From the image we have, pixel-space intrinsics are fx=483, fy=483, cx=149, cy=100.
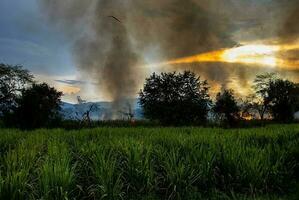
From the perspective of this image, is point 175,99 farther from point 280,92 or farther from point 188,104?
point 280,92

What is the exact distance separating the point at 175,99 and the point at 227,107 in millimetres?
6485

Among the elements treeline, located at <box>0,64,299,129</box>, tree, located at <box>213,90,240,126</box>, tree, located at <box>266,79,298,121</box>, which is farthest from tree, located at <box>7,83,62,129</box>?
tree, located at <box>266,79,298,121</box>

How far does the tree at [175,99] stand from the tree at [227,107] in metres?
1.84

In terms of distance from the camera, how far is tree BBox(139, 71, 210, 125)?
2160 inches

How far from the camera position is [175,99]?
5684cm

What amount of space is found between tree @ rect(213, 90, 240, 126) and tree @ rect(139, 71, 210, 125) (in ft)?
6.04

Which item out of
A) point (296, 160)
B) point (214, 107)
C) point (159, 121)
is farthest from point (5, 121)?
point (296, 160)

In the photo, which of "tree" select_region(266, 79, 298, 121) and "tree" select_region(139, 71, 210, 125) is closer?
"tree" select_region(139, 71, 210, 125)

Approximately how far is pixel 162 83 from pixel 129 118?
235 inches

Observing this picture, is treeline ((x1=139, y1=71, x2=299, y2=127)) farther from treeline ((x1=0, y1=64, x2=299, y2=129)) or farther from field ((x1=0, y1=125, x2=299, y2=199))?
field ((x1=0, y1=125, x2=299, y2=199))

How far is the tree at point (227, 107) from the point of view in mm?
57438

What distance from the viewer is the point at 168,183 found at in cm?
1052

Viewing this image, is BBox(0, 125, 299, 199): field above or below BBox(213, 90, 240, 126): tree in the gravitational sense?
below

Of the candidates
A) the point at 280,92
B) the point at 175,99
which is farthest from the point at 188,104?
the point at 280,92
